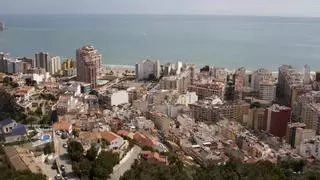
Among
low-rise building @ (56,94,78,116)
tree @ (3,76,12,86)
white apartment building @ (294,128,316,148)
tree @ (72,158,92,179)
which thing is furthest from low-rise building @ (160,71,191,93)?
tree @ (72,158,92,179)

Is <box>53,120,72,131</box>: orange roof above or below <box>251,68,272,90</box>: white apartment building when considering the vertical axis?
below

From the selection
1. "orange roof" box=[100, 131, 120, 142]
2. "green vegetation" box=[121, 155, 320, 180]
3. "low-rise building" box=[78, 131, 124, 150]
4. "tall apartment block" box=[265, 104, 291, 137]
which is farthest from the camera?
"tall apartment block" box=[265, 104, 291, 137]

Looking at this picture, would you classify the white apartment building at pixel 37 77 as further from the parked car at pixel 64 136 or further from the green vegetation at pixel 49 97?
Answer: the parked car at pixel 64 136

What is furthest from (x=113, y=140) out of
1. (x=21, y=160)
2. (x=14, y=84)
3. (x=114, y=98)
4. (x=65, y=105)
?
(x=14, y=84)

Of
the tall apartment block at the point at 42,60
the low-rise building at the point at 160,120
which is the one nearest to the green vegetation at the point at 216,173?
the low-rise building at the point at 160,120

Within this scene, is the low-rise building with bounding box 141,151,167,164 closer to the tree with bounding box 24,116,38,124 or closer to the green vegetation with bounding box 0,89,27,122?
the tree with bounding box 24,116,38,124

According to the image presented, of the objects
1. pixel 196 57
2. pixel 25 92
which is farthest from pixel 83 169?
pixel 196 57
